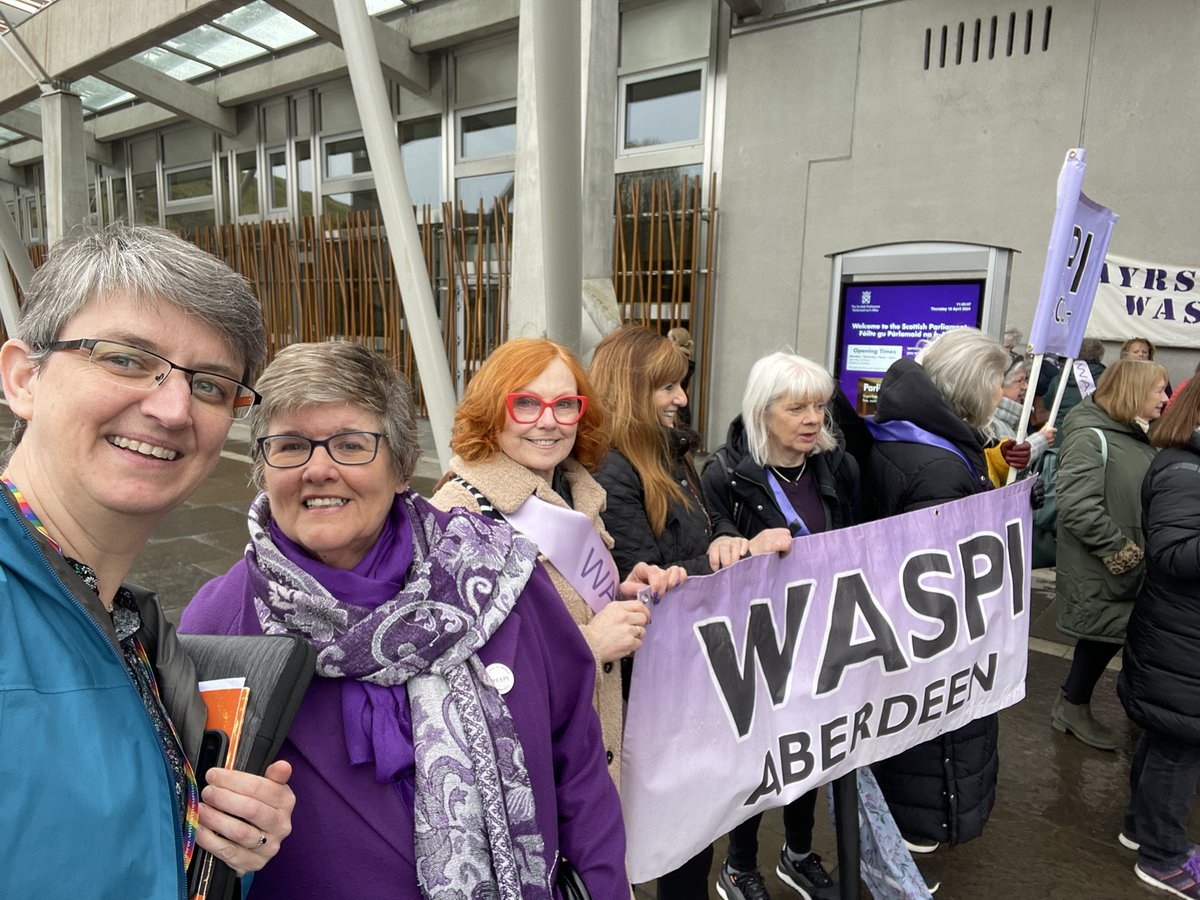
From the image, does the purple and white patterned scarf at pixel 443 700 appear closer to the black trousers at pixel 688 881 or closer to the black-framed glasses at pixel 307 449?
the black-framed glasses at pixel 307 449

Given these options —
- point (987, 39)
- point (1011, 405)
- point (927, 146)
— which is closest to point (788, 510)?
point (1011, 405)

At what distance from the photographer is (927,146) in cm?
798

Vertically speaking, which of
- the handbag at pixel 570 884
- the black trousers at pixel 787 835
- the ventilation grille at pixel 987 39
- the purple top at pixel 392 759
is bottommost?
the black trousers at pixel 787 835

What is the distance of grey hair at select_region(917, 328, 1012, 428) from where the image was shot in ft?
8.96

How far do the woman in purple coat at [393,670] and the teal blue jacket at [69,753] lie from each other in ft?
1.41

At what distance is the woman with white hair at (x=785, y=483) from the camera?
2555 mm

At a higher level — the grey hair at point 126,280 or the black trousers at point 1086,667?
the grey hair at point 126,280

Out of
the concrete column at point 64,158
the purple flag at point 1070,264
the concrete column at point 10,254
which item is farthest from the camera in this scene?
the concrete column at point 64,158

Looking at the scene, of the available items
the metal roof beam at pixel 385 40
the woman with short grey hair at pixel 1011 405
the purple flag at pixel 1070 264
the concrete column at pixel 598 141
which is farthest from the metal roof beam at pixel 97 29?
the purple flag at pixel 1070 264

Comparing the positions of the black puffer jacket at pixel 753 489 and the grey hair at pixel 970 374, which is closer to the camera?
the black puffer jacket at pixel 753 489

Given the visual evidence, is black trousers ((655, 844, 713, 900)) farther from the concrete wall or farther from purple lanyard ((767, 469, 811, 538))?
the concrete wall

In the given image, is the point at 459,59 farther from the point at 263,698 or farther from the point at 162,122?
the point at 263,698

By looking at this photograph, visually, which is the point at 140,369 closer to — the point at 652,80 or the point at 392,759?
the point at 392,759

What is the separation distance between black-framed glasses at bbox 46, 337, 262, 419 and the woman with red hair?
888mm
